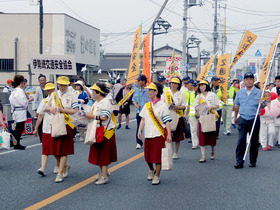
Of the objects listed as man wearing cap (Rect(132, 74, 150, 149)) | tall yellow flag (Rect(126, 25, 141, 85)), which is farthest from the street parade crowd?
tall yellow flag (Rect(126, 25, 141, 85))

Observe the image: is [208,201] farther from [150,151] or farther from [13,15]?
[13,15]

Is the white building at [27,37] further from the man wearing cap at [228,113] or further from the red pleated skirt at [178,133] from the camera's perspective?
the red pleated skirt at [178,133]

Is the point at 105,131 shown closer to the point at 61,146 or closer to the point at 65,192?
the point at 61,146

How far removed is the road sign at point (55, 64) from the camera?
22.8 ft

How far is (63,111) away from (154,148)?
1.70 meters

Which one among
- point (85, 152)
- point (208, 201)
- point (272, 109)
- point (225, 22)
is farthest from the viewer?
point (225, 22)

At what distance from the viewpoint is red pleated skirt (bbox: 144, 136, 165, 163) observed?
255 inches

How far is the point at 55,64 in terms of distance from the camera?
701cm

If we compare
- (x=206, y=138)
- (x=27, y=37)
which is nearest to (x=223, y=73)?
(x=206, y=138)

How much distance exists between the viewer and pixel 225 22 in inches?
2594

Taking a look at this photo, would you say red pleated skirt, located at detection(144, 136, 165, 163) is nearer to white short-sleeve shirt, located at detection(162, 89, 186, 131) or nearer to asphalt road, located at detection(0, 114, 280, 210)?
asphalt road, located at detection(0, 114, 280, 210)

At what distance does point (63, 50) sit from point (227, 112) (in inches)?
883

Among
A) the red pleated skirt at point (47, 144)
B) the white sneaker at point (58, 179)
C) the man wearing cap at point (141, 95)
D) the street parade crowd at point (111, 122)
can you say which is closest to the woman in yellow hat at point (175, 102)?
the street parade crowd at point (111, 122)

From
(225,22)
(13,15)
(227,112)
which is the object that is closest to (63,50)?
(13,15)
